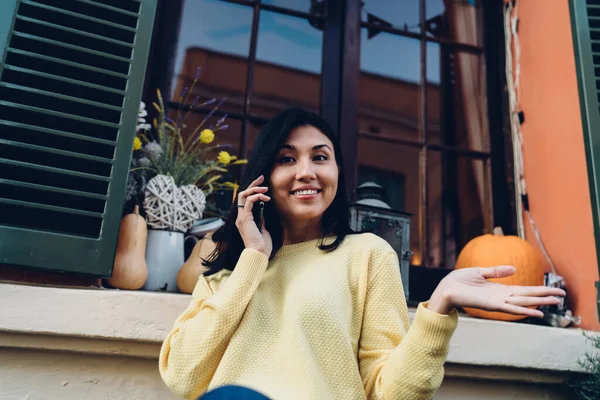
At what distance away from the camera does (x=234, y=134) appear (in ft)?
8.09

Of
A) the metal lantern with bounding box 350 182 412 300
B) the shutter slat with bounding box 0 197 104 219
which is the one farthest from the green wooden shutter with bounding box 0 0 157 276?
the metal lantern with bounding box 350 182 412 300

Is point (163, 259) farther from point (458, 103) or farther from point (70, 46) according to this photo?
point (458, 103)

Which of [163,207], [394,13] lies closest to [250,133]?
[394,13]

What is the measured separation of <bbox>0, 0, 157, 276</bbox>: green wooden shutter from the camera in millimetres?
1355

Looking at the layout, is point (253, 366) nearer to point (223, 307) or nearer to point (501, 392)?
point (223, 307)

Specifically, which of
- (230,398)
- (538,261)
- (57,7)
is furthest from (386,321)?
(57,7)

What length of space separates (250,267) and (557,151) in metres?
1.43

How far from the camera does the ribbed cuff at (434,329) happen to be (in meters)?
0.98

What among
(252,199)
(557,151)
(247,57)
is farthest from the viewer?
(247,57)

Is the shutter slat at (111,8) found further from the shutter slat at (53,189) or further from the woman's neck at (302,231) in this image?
the woman's neck at (302,231)

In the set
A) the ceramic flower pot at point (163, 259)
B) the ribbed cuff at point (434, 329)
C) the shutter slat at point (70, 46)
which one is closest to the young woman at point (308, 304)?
the ribbed cuff at point (434, 329)

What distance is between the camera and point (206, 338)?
1.10 metres

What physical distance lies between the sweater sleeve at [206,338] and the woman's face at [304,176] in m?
0.24

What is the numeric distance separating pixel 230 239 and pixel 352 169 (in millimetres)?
871
